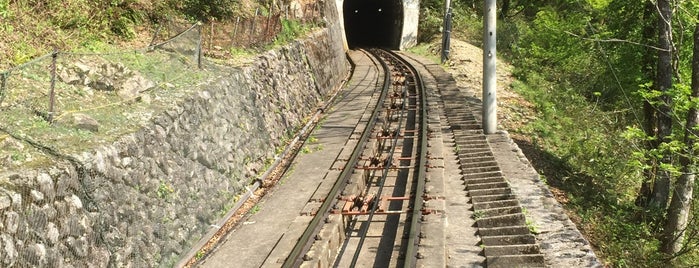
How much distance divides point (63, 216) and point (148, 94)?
12.9 ft

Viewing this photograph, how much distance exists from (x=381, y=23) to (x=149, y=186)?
3798cm

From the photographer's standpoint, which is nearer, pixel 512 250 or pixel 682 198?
pixel 512 250

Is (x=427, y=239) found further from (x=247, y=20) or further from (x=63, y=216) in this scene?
(x=247, y=20)

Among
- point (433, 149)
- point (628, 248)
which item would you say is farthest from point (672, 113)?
point (433, 149)

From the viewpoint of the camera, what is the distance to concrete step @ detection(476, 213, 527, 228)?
8039 mm

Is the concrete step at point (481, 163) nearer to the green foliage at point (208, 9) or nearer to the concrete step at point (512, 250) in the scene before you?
the concrete step at point (512, 250)

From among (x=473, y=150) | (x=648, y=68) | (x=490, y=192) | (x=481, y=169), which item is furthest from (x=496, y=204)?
(x=648, y=68)

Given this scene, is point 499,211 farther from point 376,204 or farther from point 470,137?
point 470,137

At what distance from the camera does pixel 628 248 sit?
10.7 meters

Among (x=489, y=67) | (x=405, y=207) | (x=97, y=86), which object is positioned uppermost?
(x=97, y=86)

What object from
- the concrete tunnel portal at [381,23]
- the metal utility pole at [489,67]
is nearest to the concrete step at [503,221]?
the metal utility pole at [489,67]

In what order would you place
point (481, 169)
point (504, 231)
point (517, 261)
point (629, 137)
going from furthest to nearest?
point (481, 169) < point (629, 137) < point (504, 231) < point (517, 261)

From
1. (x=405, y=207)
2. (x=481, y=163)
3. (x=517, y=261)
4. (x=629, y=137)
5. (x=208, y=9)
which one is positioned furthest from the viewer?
(x=208, y=9)

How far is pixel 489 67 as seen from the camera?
13102 millimetres
